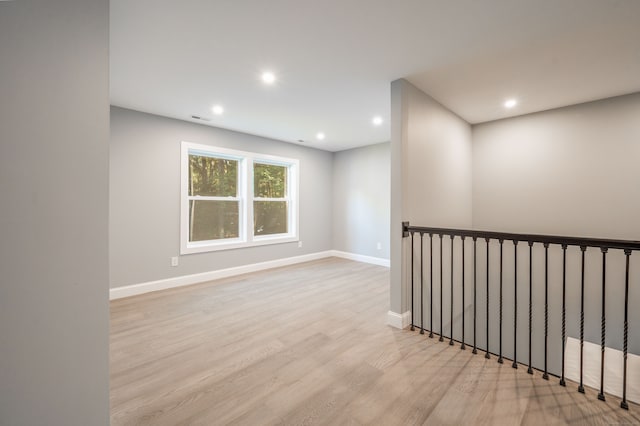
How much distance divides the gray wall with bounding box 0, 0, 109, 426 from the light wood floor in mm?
499

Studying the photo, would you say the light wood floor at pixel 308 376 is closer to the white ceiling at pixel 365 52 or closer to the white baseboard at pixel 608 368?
the white baseboard at pixel 608 368

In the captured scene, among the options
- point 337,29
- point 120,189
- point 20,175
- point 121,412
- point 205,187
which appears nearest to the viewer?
point 20,175

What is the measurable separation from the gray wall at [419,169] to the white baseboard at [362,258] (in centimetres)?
181

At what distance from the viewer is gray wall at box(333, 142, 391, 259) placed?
514 cm

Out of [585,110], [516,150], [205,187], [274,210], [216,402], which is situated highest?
[585,110]

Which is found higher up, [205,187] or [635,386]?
[205,187]

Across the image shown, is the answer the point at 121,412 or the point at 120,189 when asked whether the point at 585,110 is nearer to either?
the point at 121,412

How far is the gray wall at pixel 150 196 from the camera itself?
10.9ft

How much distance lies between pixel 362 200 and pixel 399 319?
3234mm

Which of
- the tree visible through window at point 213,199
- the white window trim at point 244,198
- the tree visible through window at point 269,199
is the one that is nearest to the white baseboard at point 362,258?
the white window trim at point 244,198

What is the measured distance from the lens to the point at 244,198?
4.56m

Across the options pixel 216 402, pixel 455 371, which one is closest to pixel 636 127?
pixel 455 371

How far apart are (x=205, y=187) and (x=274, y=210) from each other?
1.40m

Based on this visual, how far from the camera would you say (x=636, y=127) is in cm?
284
